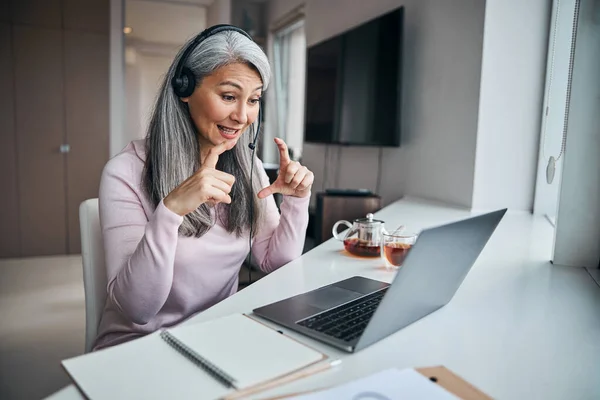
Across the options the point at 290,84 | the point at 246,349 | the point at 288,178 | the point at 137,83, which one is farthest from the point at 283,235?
the point at 137,83

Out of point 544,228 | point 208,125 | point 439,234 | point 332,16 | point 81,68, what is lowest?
point 544,228

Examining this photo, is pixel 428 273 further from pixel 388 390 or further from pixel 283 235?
pixel 283 235

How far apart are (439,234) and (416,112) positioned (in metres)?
2.03

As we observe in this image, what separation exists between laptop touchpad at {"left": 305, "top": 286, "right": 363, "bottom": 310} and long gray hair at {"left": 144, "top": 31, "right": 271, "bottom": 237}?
0.37 meters

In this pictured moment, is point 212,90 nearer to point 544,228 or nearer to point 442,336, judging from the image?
point 442,336

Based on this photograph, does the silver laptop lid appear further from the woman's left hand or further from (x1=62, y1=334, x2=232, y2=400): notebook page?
the woman's left hand

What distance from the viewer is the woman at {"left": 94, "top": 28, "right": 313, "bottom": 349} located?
97 cm

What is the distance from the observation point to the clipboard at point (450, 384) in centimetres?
53

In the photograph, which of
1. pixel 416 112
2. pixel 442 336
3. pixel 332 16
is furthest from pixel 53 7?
pixel 442 336

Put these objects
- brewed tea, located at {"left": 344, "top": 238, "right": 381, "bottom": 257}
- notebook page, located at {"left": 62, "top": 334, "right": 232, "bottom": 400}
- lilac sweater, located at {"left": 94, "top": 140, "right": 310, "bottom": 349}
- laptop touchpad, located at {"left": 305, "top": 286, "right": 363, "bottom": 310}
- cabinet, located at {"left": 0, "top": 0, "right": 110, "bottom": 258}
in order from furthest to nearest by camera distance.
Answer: cabinet, located at {"left": 0, "top": 0, "right": 110, "bottom": 258} → brewed tea, located at {"left": 344, "top": 238, "right": 381, "bottom": 257} → lilac sweater, located at {"left": 94, "top": 140, "right": 310, "bottom": 349} → laptop touchpad, located at {"left": 305, "top": 286, "right": 363, "bottom": 310} → notebook page, located at {"left": 62, "top": 334, "right": 232, "bottom": 400}

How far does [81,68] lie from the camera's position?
3.88m

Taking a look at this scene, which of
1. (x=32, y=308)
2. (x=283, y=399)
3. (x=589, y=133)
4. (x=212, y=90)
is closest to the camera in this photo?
(x=283, y=399)

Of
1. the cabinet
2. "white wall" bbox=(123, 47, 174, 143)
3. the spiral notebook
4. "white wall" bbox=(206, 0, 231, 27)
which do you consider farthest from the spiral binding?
"white wall" bbox=(123, 47, 174, 143)

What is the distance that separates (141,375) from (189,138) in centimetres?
70
